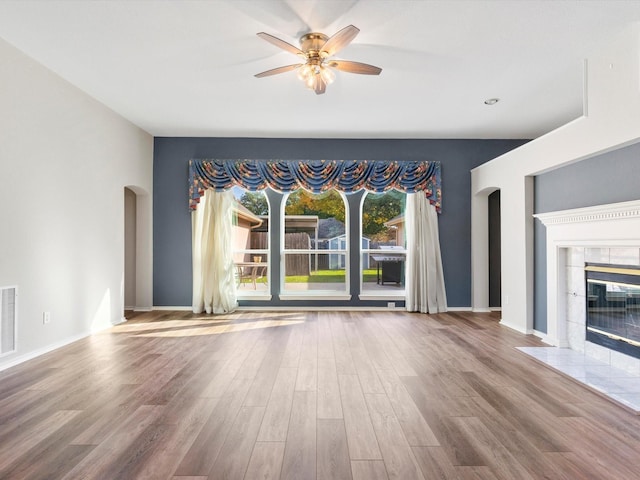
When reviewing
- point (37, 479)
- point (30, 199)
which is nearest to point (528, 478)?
point (37, 479)

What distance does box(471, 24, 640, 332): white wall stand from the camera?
10.8ft

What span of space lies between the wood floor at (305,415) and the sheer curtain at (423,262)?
1.88 meters

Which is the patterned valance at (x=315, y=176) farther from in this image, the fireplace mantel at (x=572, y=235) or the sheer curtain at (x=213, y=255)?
the fireplace mantel at (x=572, y=235)

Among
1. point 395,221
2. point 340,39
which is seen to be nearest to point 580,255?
point 395,221

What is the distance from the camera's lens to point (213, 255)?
250 inches

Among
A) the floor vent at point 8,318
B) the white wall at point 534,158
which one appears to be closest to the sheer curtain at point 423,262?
the white wall at point 534,158

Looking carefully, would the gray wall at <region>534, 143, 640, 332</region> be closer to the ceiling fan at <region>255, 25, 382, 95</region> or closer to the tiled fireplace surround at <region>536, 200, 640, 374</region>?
the tiled fireplace surround at <region>536, 200, 640, 374</region>

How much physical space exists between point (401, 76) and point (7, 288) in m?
4.30

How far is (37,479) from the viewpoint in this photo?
1.92 m

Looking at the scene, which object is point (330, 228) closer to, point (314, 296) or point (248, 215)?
point (314, 296)

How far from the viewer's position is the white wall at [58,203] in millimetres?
3631

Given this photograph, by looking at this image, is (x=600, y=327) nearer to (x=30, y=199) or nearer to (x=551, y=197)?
(x=551, y=197)

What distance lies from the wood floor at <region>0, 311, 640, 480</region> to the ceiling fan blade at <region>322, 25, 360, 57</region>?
8.85 ft

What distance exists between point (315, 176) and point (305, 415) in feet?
14.4
